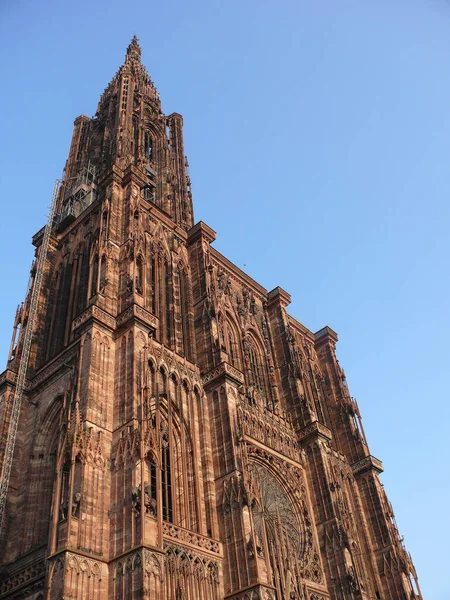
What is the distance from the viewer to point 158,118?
5119 centimetres

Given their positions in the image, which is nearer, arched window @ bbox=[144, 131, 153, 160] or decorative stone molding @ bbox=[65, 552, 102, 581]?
decorative stone molding @ bbox=[65, 552, 102, 581]

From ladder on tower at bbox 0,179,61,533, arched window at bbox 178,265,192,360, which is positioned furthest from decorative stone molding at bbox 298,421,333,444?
ladder on tower at bbox 0,179,61,533

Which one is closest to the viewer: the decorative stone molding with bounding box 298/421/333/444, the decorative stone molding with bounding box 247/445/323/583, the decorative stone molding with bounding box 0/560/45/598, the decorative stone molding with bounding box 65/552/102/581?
the decorative stone molding with bounding box 65/552/102/581

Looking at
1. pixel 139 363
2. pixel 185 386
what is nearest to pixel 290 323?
pixel 185 386

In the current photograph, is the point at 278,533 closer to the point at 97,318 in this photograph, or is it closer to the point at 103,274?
the point at 97,318

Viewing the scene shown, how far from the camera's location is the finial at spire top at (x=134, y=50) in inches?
2307

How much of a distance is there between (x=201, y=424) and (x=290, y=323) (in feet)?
58.0

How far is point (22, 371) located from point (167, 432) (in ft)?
27.8

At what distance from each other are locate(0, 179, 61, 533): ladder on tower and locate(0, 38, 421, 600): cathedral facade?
234mm

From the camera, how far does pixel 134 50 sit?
5988cm

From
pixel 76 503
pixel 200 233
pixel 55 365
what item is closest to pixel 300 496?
pixel 55 365

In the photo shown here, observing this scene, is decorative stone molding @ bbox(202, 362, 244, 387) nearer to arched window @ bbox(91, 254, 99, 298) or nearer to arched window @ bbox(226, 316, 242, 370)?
arched window @ bbox(226, 316, 242, 370)

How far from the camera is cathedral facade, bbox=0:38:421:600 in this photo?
71.5 ft

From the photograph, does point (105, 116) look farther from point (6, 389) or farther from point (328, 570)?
A: point (328, 570)
